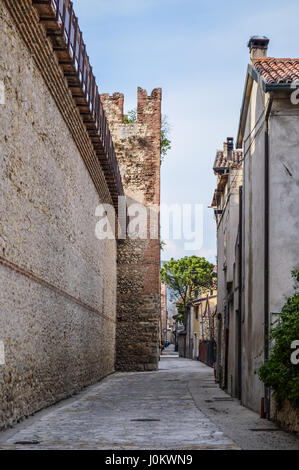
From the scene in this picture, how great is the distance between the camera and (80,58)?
13.7 meters

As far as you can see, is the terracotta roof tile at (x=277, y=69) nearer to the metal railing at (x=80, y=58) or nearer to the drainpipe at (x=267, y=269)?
the drainpipe at (x=267, y=269)

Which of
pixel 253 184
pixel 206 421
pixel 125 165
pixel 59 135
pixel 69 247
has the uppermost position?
pixel 125 165

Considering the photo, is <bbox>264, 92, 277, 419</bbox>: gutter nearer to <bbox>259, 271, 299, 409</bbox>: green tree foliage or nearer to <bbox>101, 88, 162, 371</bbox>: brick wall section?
<bbox>259, 271, 299, 409</bbox>: green tree foliage

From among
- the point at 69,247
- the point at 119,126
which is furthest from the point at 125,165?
the point at 69,247

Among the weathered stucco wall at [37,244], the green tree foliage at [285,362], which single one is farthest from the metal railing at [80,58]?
the green tree foliage at [285,362]

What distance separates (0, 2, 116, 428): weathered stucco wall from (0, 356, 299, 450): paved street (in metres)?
0.55

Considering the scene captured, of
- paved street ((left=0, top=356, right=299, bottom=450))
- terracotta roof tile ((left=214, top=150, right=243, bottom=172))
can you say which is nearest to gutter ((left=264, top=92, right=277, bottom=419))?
paved street ((left=0, top=356, right=299, bottom=450))

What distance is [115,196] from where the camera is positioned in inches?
934

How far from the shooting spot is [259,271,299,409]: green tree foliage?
29.2 ft

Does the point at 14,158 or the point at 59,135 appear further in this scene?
the point at 59,135

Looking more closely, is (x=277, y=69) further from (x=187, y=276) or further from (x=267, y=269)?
(x=187, y=276)

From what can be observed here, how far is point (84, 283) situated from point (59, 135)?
5.03m

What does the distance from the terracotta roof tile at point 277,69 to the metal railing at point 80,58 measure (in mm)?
3425
